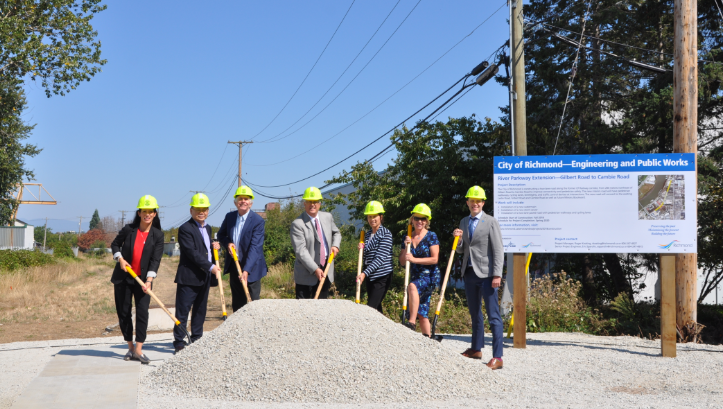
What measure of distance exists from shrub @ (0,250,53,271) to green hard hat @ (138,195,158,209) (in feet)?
69.5

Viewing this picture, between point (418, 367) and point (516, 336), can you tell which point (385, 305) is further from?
point (418, 367)

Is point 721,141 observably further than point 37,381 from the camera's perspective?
Yes

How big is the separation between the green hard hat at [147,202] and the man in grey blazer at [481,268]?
3374mm

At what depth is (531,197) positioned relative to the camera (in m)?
7.86

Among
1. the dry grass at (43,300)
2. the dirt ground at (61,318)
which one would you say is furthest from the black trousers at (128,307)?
the dry grass at (43,300)

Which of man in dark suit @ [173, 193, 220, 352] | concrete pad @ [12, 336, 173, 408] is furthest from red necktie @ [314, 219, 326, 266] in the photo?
concrete pad @ [12, 336, 173, 408]

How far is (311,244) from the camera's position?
6.82m

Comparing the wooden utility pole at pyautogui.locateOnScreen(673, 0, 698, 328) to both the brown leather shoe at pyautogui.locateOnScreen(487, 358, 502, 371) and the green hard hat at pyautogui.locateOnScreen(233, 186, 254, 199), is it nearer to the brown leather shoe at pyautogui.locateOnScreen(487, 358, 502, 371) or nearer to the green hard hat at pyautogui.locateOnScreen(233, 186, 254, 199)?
the brown leather shoe at pyautogui.locateOnScreen(487, 358, 502, 371)

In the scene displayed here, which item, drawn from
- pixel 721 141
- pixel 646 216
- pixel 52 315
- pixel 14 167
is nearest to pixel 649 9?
pixel 721 141

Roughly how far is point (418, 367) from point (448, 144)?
12.3 metres

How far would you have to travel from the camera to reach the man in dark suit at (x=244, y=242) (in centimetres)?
681

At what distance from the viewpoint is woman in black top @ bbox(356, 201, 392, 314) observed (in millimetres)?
6605

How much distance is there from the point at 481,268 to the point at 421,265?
716 mm

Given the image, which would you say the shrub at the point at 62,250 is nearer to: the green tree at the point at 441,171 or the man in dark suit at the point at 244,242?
the green tree at the point at 441,171
